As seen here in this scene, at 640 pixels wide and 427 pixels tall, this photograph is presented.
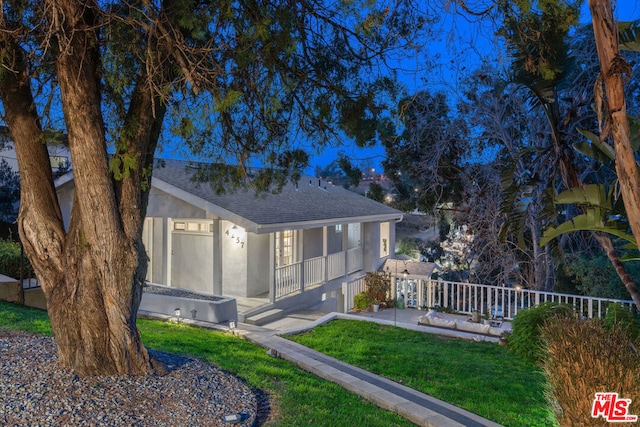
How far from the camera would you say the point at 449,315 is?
12.9 meters

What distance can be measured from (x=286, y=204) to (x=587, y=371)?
36.1 feet


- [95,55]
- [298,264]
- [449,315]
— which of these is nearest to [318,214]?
[298,264]

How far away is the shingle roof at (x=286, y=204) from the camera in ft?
39.9

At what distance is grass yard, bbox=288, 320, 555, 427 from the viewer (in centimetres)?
567

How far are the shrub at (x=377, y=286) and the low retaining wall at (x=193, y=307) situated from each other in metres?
5.03

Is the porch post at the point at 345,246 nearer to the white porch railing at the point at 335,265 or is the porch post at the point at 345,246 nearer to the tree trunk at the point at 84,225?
the white porch railing at the point at 335,265

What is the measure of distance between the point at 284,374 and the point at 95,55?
4621mm

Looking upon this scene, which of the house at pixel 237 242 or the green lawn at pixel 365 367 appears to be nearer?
the green lawn at pixel 365 367

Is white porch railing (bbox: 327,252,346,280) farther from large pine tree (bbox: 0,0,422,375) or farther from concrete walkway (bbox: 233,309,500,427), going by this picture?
large pine tree (bbox: 0,0,422,375)

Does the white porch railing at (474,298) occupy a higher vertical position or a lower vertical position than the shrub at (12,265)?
lower

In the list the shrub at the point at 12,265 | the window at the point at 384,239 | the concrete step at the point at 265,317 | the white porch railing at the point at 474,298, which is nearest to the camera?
the shrub at the point at 12,265

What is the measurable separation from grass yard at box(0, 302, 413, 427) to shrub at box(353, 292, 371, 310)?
238 inches

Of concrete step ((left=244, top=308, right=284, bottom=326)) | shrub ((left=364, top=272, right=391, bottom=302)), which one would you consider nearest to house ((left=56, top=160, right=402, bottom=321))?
concrete step ((left=244, top=308, right=284, bottom=326))

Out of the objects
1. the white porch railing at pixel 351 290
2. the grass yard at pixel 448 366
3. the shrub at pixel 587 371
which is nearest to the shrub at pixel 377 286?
the white porch railing at pixel 351 290
